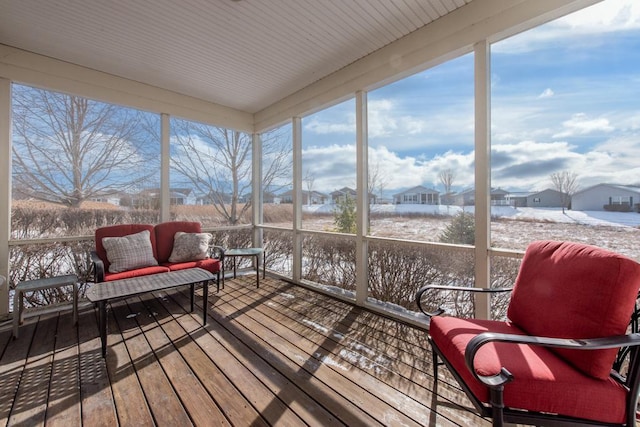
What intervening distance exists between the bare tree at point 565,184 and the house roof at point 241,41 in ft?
3.87

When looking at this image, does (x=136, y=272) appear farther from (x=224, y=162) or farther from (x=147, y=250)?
(x=224, y=162)

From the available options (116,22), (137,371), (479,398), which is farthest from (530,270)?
(116,22)

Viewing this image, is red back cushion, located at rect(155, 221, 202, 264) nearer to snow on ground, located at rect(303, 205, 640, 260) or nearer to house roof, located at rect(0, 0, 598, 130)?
house roof, located at rect(0, 0, 598, 130)

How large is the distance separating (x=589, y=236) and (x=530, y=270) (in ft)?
2.36

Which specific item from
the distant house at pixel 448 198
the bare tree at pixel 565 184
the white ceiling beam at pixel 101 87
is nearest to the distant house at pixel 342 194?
the distant house at pixel 448 198

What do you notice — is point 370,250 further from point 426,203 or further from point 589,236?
point 589,236

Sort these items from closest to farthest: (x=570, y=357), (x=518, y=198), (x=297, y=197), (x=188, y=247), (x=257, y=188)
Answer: (x=570, y=357) → (x=518, y=198) → (x=188, y=247) → (x=297, y=197) → (x=257, y=188)

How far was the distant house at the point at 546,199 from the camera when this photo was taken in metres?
2.11

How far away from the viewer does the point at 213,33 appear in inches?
110

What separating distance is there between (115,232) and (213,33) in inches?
103

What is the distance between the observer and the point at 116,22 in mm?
2621

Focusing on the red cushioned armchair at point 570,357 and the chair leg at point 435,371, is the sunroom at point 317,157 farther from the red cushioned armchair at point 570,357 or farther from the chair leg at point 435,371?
the red cushioned armchair at point 570,357

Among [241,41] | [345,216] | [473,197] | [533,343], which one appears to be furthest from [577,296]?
[241,41]

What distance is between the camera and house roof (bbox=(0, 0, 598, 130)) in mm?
2402
